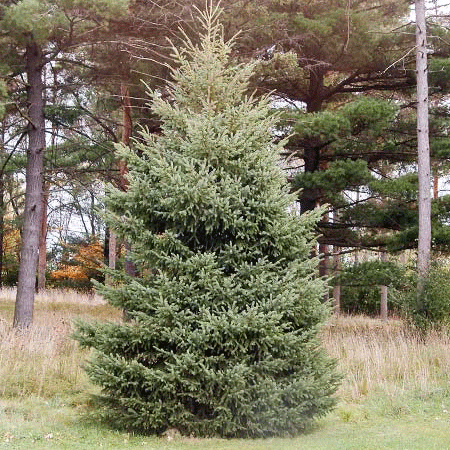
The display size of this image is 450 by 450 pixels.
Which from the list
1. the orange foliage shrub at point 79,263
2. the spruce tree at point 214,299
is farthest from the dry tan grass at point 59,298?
the spruce tree at point 214,299

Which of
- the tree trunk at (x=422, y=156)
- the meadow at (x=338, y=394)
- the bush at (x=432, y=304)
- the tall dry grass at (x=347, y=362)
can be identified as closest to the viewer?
the meadow at (x=338, y=394)

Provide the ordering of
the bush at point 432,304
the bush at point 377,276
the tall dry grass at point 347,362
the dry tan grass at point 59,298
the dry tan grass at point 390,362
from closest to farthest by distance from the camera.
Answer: the tall dry grass at point 347,362 < the dry tan grass at point 390,362 < the bush at point 432,304 < the bush at point 377,276 < the dry tan grass at point 59,298

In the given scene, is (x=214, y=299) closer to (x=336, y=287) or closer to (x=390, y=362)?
(x=390, y=362)

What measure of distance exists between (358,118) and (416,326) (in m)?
4.84

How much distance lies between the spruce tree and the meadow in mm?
323

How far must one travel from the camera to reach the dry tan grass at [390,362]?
8680 mm

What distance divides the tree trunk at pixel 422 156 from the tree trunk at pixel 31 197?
26.3 ft

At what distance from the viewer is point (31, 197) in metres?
12.1

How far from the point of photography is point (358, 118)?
13.5 metres

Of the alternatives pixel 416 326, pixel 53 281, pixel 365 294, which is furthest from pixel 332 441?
pixel 53 281

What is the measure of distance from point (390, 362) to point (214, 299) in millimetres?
4924

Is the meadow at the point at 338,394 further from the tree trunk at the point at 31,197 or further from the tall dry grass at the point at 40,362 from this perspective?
the tree trunk at the point at 31,197

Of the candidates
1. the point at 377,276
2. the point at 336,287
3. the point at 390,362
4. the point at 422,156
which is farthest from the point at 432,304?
the point at 336,287

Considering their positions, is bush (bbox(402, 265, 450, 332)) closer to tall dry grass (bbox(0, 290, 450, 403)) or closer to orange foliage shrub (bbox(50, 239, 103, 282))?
tall dry grass (bbox(0, 290, 450, 403))
